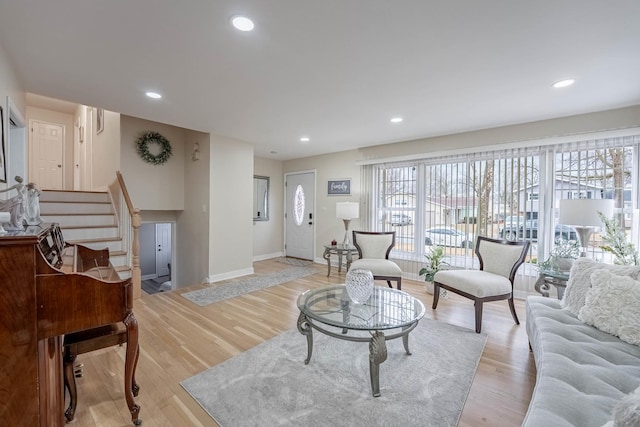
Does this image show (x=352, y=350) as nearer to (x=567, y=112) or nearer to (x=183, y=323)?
(x=183, y=323)

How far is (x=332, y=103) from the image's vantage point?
293 centimetres

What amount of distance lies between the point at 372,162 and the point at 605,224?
3.10m

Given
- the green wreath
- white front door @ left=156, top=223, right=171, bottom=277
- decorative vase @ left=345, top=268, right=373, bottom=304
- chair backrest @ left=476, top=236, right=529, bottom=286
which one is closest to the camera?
decorative vase @ left=345, top=268, right=373, bottom=304

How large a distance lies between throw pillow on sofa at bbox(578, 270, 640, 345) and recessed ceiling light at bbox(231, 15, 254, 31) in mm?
2807

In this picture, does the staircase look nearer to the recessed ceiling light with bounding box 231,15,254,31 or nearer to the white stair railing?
the white stair railing

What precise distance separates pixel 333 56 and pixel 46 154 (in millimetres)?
7065

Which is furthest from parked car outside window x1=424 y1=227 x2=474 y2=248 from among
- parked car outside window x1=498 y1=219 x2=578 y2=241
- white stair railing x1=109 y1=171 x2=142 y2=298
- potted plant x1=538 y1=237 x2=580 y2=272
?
white stair railing x1=109 y1=171 x2=142 y2=298

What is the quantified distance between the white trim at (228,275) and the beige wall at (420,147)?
166 cm

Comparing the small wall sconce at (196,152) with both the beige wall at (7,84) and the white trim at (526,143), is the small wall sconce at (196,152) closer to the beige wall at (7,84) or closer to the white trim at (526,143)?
the beige wall at (7,84)

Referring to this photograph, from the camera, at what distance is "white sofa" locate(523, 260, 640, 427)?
102 cm

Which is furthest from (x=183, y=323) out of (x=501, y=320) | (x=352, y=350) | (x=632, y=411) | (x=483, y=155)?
(x=483, y=155)

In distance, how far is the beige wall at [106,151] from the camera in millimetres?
4089

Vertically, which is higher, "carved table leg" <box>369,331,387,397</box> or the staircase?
the staircase

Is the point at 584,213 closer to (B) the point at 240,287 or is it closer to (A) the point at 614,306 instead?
(A) the point at 614,306
